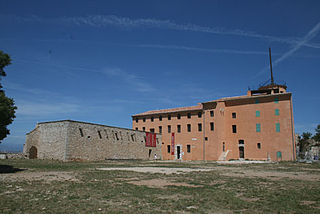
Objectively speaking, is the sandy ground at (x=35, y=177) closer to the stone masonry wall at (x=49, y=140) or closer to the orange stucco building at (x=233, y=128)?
the stone masonry wall at (x=49, y=140)

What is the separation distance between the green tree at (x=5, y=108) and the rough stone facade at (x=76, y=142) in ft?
49.4

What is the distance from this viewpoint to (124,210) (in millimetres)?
6031

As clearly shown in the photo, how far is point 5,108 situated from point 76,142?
56.1 feet

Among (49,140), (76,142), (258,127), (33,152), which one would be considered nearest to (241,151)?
(258,127)

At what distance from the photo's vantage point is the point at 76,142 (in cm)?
3016

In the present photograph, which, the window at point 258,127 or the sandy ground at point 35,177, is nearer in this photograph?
the sandy ground at point 35,177

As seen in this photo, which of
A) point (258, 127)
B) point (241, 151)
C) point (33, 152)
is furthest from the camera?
point (241, 151)

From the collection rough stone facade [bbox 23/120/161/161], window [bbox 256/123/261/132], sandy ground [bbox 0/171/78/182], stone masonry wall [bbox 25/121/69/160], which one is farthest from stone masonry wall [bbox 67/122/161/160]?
window [bbox 256/123/261/132]

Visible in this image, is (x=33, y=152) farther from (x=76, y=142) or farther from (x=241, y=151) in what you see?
(x=241, y=151)

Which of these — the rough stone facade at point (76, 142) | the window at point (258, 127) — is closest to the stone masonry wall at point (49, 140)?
the rough stone facade at point (76, 142)

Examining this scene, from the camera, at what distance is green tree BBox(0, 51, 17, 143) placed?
45.0ft

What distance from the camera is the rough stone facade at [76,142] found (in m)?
29.4

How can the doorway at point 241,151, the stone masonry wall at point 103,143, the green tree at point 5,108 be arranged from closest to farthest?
the green tree at point 5,108
the stone masonry wall at point 103,143
the doorway at point 241,151

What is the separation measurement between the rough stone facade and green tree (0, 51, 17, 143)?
1505 centimetres
